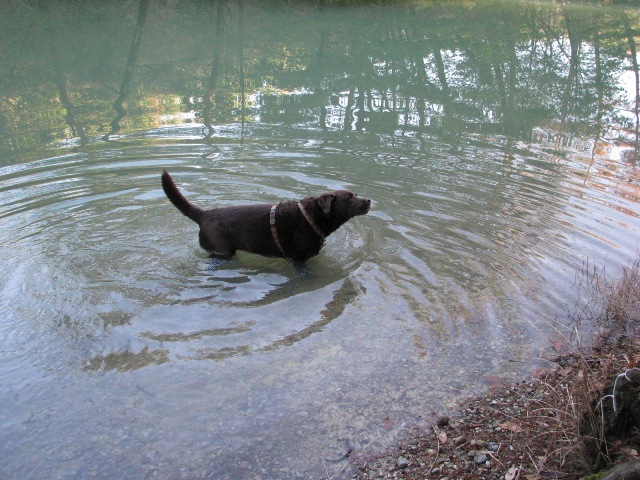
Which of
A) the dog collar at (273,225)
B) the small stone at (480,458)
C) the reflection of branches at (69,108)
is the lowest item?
the small stone at (480,458)

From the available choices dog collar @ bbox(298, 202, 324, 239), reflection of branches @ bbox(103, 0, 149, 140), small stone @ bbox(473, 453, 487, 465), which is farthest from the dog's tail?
reflection of branches @ bbox(103, 0, 149, 140)

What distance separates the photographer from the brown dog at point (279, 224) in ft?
22.3

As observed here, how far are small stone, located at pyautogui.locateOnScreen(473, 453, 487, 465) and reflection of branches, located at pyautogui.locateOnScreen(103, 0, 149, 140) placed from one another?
36.4ft

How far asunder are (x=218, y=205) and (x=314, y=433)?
532cm

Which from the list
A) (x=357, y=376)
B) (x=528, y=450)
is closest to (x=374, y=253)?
(x=357, y=376)

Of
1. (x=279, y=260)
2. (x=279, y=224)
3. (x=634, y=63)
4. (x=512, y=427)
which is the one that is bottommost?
(x=512, y=427)

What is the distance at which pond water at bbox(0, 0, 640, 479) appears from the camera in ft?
14.2

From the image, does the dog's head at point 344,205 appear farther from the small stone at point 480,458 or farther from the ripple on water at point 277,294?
the small stone at point 480,458

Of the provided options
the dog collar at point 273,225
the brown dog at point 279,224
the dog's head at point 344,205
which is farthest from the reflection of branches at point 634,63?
the dog collar at point 273,225

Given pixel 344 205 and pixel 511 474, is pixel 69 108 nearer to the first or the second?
pixel 344 205

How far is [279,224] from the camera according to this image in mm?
6793

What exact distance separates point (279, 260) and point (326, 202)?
3.87ft

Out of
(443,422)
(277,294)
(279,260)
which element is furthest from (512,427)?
(279,260)

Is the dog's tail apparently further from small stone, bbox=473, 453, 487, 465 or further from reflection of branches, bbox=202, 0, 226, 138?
A: reflection of branches, bbox=202, 0, 226, 138
